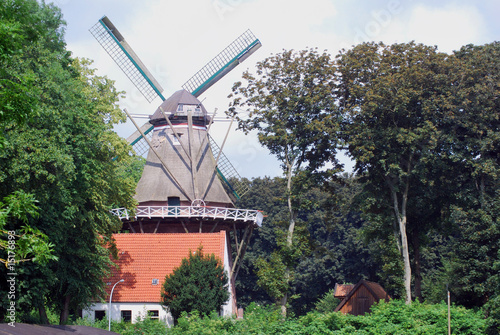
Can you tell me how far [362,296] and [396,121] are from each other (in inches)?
610

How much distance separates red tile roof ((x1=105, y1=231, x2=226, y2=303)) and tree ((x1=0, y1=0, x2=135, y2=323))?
5.06 meters

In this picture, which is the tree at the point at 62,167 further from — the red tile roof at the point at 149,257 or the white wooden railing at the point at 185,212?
the white wooden railing at the point at 185,212

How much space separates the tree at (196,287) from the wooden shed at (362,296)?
1522 centimetres

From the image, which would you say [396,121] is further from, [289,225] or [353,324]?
[353,324]

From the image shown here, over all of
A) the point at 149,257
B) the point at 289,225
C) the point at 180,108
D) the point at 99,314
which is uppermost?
the point at 180,108

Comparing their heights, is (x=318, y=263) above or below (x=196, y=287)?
above

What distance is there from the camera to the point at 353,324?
23625 mm

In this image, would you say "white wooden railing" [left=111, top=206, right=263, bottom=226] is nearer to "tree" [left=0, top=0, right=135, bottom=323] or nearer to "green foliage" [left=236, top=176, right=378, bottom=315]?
"tree" [left=0, top=0, right=135, bottom=323]

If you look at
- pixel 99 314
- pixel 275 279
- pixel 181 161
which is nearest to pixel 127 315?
pixel 99 314

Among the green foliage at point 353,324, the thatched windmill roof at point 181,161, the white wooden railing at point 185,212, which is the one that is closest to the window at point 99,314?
the white wooden railing at point 185,212

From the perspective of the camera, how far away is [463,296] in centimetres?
2922

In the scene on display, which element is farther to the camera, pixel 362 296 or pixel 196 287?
pixel 362 296

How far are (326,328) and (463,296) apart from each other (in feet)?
32.5

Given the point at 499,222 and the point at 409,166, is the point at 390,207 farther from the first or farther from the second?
the point at 499,222
